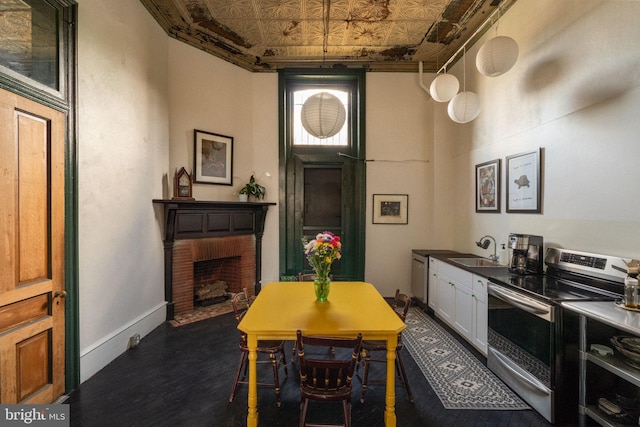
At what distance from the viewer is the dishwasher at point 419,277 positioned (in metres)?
4.53

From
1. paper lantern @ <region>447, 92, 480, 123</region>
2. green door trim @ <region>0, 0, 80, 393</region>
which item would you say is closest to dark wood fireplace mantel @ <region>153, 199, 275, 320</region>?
green door trim @ <region>0, 0, 80, 393</region>

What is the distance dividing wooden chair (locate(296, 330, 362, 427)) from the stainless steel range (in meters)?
1.47

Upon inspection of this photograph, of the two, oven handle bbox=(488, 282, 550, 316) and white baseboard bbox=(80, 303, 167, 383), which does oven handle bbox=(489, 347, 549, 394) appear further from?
white baseboard bbox=(80, 303, 167, 383)

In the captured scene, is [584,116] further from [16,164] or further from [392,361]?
[16,164]

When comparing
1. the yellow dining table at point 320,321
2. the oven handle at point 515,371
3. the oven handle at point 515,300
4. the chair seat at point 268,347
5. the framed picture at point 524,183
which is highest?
the framed picture at point 524,183

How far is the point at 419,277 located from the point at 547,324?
103 inches

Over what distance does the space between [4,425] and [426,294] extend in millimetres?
4464

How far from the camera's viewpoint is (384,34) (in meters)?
4.32

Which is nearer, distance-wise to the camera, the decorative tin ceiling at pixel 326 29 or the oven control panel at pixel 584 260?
the oven control panel at pixel 584 260

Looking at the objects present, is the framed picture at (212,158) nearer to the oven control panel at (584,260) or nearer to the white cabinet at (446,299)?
the white cabinet at (446,299)

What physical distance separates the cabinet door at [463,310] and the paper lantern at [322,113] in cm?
232

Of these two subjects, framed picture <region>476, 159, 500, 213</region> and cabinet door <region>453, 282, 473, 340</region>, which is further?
framed picture <region>476, 159, 500, 213</region>

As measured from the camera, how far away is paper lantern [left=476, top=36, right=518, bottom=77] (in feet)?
8.59

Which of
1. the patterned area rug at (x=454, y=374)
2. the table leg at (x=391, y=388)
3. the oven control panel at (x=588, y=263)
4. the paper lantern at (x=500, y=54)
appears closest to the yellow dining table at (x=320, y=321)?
the table leg at (x=391, y=388)
